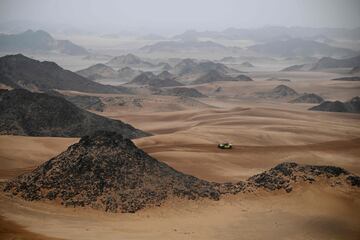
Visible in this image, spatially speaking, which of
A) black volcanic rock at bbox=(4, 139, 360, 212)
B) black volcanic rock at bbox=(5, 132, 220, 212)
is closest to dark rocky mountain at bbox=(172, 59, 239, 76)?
black volcanic rock at bbox=(4, 139, 360, 212)

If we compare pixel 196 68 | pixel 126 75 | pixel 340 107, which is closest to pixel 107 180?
pixel 340 107

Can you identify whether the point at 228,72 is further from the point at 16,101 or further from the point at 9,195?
the point at 9,195

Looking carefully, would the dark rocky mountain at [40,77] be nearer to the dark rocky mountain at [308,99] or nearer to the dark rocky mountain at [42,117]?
the dark rocky mountain at [42,117]

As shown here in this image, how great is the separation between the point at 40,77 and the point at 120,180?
80292 mm

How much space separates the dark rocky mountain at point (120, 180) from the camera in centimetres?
2014

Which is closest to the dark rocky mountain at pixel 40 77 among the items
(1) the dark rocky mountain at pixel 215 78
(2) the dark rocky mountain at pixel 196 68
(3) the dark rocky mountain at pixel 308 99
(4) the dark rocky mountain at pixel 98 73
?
(1) the dark rocky mountain at pixel 215 78

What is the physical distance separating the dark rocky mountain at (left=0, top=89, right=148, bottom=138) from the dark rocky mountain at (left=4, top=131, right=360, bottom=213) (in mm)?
22377

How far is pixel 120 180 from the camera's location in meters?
21.1

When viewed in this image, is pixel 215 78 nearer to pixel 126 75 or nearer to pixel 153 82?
pixel 153 82

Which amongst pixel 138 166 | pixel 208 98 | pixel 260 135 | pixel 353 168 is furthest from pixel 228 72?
pixel 138 166

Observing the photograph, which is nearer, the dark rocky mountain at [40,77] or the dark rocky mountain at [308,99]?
the dark rocky mountain at [40,77]

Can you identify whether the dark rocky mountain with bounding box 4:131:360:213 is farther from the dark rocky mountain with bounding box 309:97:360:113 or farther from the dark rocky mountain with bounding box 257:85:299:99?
the dark rocky mountain with bounding box 257:85:299:99

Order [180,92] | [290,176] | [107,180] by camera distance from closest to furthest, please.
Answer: [107,180] → [290,176] → [180,92]

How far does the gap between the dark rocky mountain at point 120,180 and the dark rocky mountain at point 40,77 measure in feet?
186
